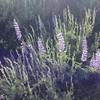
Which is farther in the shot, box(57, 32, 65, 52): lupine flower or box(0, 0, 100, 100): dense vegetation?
box(57, 32, 65, 52): lupine flower

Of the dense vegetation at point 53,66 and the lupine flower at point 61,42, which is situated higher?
the lupine flower at point 61,42

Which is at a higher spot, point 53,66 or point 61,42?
point 61,42

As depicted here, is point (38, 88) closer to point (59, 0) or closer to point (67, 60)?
point (67, 60)

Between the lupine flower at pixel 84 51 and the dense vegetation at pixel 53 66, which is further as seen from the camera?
the lupine flower at pixel 84 51

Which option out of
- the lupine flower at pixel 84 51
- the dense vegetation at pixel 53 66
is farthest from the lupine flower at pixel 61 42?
the lupine flower at pixel 84 51

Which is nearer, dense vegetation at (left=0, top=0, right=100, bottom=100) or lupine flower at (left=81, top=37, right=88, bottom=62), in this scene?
dense vegetation at (left=0, top=0, right=100, bottom=100)

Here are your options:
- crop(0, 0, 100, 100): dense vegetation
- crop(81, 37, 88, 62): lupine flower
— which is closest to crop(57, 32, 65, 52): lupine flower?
crop(0, 0, 100, 100): dense vegetation

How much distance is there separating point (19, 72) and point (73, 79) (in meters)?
0.47

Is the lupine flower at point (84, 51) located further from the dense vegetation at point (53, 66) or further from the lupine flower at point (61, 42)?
the lupine flower at point (61, 42)

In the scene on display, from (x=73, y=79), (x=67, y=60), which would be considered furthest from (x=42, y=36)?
(x=73, y=79)

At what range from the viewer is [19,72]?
3.22 meters

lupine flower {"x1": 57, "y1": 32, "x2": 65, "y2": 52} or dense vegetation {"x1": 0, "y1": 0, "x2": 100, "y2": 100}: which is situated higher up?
lupine flower {"x1": 57, "y1": 32, "x2": 65, "y2": 52}

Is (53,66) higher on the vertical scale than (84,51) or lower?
lower

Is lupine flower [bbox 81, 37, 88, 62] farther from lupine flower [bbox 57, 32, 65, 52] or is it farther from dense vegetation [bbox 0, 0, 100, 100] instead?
lupine flower [bbox 57, 32, 65, 52]
